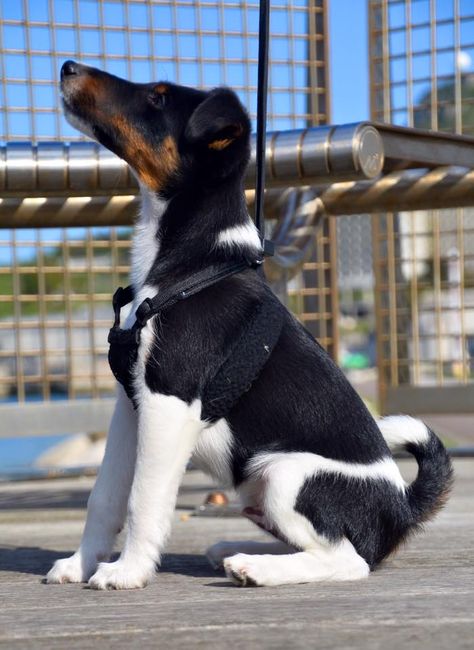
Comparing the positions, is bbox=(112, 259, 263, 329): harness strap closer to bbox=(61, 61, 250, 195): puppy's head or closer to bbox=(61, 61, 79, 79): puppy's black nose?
bbox=(61, 61, 250, 195): puppy's head

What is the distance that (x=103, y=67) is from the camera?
5953 mm

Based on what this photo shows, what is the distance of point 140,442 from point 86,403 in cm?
320

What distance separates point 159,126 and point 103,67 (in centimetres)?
351

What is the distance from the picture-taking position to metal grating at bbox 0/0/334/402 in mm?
5824

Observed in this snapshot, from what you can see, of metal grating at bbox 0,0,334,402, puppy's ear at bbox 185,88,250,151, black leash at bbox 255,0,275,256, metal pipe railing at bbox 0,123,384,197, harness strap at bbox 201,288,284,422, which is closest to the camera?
harness strap at bbox 201,288,284,422

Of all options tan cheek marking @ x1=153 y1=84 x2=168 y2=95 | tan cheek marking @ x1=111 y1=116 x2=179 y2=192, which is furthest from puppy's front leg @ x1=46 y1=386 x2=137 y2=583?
tan cheek marking @ x1=153 y1=84 x2=168 y2=95

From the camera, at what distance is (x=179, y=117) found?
261 centimetres

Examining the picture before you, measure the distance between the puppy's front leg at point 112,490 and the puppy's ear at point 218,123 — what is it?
0.59 metres

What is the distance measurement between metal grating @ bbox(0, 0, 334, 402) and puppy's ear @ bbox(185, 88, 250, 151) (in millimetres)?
3293

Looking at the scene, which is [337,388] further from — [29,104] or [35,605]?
Result: [29,104]

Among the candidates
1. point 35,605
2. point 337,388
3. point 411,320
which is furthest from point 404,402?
point 35,605

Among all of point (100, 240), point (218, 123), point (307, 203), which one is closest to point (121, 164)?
point (307, 203)

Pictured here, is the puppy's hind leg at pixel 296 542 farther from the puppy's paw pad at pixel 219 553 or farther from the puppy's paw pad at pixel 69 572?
the puppy's paw pad at pixel 69 572

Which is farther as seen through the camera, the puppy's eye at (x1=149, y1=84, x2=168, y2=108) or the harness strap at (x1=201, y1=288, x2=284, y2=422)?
the puppy's eye at (x1=149, y1=84, x2=168, y2=108)
